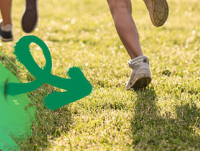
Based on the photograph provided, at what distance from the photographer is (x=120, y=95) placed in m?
2.49

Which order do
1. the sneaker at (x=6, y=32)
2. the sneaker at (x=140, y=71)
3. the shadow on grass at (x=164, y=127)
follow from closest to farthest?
1. the shadow on grass at (x=164, y=127)
2. the sneaker at (x=140, y=71)
3. the sneaker at (x=6, y=32)

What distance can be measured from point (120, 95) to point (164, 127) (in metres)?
0.59

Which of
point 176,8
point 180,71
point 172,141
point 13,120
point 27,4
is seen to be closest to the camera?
point 172,141

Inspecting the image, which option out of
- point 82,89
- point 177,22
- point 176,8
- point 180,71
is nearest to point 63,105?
point 82,89

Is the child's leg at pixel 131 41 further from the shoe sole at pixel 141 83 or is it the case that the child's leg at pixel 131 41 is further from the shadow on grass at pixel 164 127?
the shadow on grass at pixel 164 127

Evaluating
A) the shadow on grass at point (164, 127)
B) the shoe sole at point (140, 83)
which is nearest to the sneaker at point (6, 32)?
the shoe sole at point (140, 83)

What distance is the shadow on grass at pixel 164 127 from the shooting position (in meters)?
1.80

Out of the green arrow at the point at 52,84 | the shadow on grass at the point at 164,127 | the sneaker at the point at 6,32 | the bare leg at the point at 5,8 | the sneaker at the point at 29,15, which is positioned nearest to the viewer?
the shadow on grass at the point at 164,127

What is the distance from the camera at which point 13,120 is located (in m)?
2.04

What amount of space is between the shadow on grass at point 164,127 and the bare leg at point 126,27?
16.0 inches

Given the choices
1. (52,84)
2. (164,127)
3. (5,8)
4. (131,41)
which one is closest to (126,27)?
(131,41)

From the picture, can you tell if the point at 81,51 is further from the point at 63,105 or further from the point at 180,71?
the point at 63,105

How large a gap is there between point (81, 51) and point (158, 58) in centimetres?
101

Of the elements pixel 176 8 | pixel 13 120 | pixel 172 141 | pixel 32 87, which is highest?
pixel 176 8
